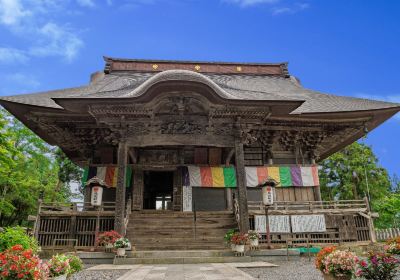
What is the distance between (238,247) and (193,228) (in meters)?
2.52

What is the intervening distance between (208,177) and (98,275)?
7.47 m

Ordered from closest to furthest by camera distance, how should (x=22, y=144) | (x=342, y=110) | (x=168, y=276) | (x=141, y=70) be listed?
(x=168, y=276) < (x=342, y=110) < (x=141, y=70) < (x=22, y=144)

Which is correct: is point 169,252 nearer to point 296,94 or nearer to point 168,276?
point 168,276

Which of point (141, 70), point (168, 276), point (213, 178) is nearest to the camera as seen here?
point (168, 276)

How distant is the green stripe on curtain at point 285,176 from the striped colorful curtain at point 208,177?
227 centimetres

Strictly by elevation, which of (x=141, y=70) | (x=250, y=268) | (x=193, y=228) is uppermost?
(x=141, y=70)

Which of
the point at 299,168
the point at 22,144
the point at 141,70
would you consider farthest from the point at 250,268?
the point at 22,144

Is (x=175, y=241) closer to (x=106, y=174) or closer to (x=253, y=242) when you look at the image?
(x=253, y=242)

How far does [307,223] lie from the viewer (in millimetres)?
11672

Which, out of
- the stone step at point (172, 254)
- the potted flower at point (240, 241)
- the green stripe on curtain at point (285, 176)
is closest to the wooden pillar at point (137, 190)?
Result: the stone step at point (172, 254)

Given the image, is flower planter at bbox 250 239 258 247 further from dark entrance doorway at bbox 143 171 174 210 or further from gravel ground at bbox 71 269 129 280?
dark entrance doorway at bbox 143 171 174 210

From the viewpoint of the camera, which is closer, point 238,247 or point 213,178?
point 238,247

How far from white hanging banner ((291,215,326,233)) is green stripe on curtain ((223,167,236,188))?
3.11 m

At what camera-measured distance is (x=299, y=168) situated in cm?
1378
